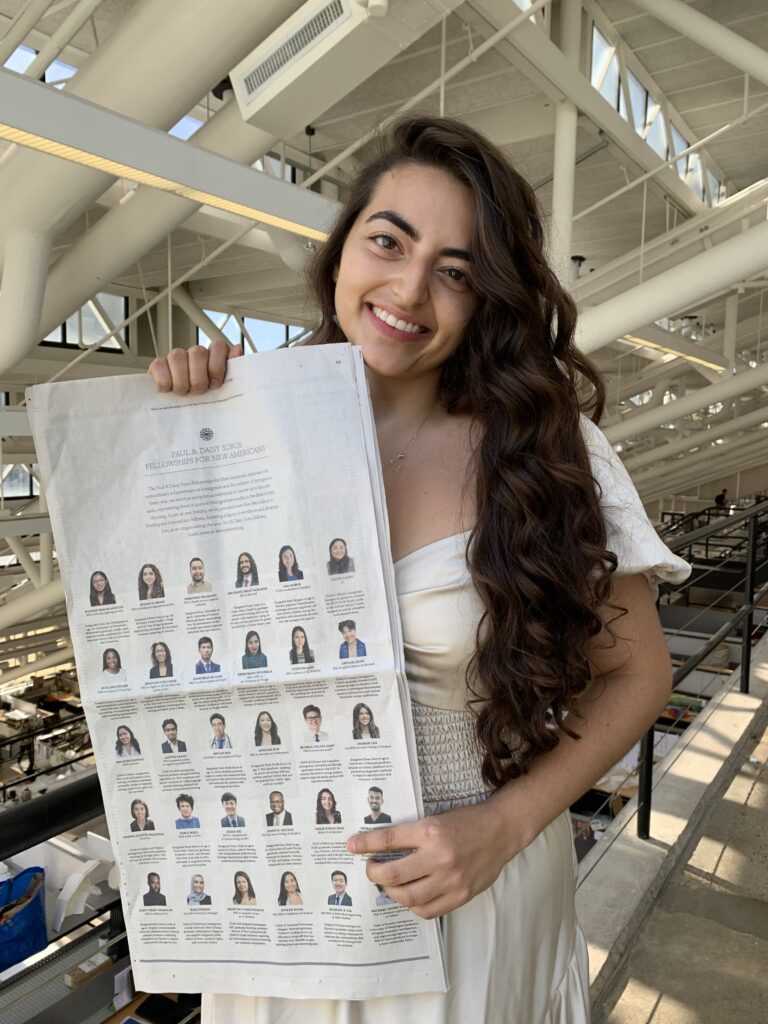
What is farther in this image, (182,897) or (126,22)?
(126,22)

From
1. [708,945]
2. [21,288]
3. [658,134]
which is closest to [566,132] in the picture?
[21,288]

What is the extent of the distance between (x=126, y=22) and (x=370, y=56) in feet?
2.82

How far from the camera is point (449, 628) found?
0.85m

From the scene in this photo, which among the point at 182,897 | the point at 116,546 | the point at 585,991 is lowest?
the point at 585,991

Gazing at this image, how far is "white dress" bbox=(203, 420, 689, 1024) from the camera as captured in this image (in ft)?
2.81

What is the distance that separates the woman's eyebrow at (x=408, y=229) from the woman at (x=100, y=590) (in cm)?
51

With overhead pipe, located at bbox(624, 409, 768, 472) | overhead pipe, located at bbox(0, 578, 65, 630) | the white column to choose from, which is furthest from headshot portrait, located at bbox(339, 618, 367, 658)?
overhead pipe, located at bbox(624, 409, 768, 472)

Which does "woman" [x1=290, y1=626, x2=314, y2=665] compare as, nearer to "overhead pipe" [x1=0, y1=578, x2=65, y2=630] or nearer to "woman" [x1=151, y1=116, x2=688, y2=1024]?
"woman" [x1=151, y1=116, x2=688, y2=1024]

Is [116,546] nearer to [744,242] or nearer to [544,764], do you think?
[544,764]

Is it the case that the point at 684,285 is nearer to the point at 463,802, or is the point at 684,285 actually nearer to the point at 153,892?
the point at 463,802

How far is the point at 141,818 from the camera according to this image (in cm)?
82

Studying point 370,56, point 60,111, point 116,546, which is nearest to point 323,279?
point 116,546

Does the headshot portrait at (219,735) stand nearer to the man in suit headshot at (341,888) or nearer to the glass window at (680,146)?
the man in suit headshot at (341,888)

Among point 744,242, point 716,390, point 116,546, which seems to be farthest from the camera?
point 716,390
